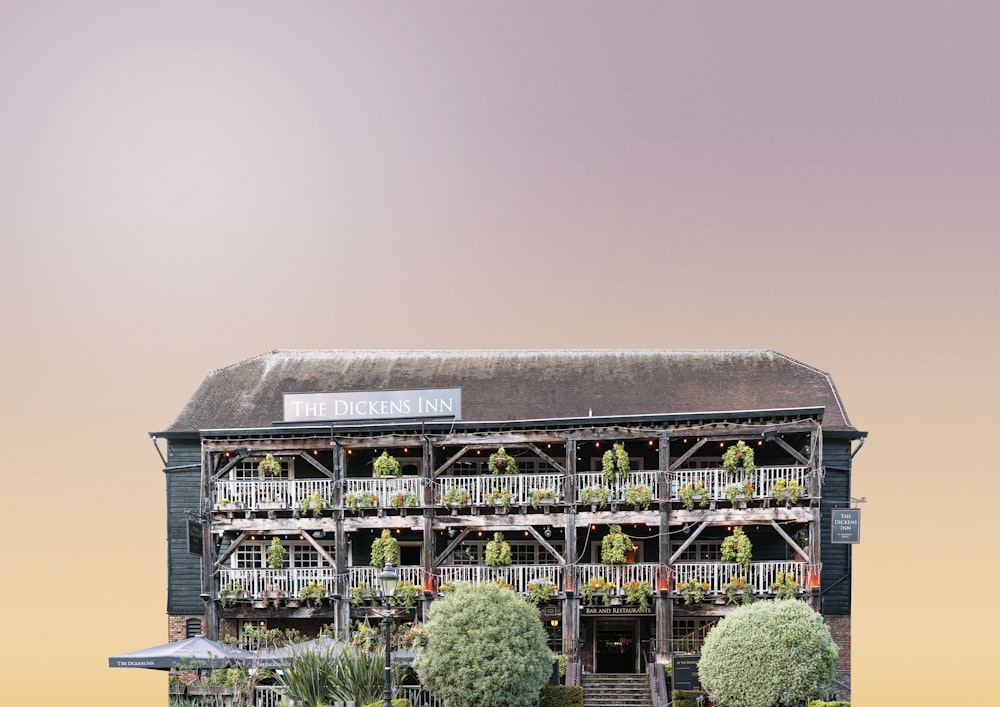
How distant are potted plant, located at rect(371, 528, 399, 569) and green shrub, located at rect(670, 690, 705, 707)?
8752mm

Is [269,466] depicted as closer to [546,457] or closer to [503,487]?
[503,487]

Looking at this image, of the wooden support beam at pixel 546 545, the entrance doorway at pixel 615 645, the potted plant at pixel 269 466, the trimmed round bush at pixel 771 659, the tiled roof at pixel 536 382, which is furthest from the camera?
the tiled roof at pixel 536 382

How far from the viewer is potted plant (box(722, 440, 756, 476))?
111 ft

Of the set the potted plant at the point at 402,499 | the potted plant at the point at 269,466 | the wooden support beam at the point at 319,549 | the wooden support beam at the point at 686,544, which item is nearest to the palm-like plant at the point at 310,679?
the wooden support beam at the point at 319,549

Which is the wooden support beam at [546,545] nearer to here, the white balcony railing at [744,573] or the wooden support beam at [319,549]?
the white balcony railing at [744,573]

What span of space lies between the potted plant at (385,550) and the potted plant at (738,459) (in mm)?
9439

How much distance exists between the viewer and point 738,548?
3409 cm

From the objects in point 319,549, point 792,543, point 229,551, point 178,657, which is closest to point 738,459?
point 792,543

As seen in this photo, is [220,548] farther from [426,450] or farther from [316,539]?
[426,450]

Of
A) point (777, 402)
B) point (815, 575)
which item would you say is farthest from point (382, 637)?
point (777, 402)

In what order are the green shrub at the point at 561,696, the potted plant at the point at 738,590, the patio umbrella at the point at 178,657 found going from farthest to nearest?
1. the potted plant at the point at 738,590
2. the patio umbrella at the point at 178,657
3. the green shrub at the point at 561,696

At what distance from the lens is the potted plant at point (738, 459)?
33938 mm

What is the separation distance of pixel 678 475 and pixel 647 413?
288 cm

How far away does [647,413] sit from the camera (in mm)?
36938
